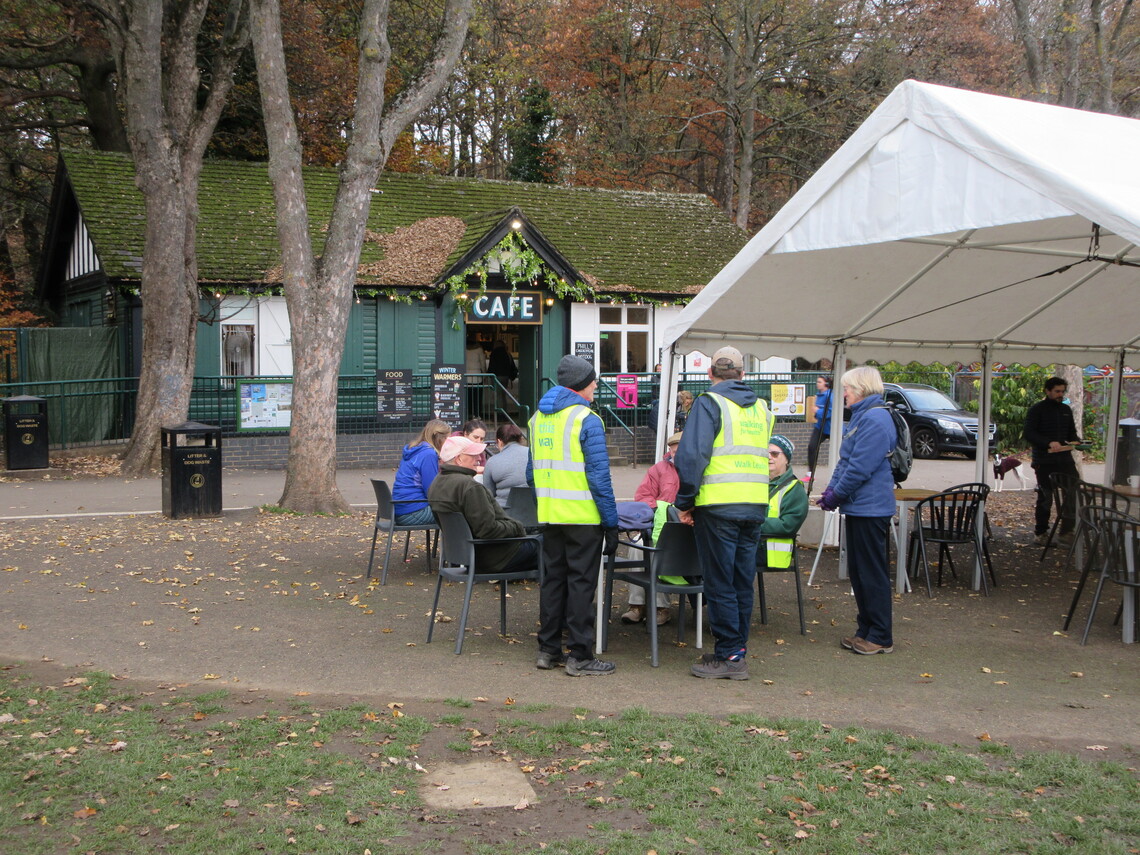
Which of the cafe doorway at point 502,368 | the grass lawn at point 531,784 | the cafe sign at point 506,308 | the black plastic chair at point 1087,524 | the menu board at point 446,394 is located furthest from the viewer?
the cafe sign at point 506,308

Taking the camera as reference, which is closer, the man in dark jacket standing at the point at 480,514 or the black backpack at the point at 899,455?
the man in dark jacket standing at the point at 480,514

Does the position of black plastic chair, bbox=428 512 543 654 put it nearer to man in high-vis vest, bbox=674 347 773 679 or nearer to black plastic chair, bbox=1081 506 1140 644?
man in high-vis vest, bbox=674 347 773 679

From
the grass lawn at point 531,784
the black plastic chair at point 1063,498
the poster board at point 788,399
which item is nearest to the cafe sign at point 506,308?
the poster board at point 788,399

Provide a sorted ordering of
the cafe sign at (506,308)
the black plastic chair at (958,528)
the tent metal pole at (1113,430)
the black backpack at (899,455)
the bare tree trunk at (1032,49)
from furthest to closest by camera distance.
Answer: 1. the cafe sign at (506,308)
2. the bare tree trunk at (1032,49)
3. the tent metal pole at (1113,430)
4. the black plastic chair at (958,528)
5. the black backpack at (899,455)

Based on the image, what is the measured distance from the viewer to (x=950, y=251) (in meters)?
9.05

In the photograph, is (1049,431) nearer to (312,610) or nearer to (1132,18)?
(312,610)

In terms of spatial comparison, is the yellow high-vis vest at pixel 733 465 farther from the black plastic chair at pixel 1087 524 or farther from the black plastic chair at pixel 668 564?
the black plastic chair at pixel 1087 524

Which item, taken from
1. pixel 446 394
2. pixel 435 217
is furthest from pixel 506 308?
pixel 446 394

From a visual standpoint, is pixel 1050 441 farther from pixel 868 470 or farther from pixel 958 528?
pixel 868 470

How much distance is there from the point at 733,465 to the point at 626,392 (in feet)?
51.6

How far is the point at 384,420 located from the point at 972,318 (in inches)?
472

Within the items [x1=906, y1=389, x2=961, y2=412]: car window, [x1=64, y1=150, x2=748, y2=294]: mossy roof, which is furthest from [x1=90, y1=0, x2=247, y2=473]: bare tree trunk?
[x1=906, y1=389, x2=961, y2=412]: car window

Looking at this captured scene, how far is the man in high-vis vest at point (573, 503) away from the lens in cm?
620

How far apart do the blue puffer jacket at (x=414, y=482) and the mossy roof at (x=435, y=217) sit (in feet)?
42.7
